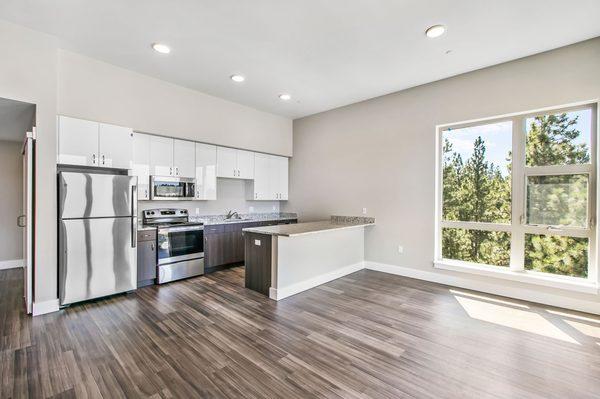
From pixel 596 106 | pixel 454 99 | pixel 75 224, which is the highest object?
pixel 454 99

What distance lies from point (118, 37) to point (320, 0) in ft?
7.69

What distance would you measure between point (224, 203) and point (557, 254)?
5299 millimetres

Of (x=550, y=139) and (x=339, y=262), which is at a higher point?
(x=550, y=139)

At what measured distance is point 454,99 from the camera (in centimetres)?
411

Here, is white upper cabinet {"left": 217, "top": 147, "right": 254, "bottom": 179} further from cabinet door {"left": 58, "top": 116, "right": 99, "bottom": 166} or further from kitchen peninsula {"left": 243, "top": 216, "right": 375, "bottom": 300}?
cabinet door {"left": 58, "top": 116, "right": 99, "bottom": 166}

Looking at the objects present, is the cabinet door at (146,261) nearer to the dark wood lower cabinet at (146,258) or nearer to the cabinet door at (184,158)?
the dark wood lower cabinet at (146,258)

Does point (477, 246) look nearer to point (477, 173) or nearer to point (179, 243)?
point (477, 173)

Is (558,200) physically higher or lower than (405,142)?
lower

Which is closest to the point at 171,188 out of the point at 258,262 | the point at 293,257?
the point at 258,262

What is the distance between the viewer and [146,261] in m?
3.98

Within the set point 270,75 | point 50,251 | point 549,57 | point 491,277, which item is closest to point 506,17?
point 549,57

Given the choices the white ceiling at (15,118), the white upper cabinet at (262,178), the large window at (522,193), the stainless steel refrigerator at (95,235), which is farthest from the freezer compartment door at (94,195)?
Answer: the large window at (522,193)

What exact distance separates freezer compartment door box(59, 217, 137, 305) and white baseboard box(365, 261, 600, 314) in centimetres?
394

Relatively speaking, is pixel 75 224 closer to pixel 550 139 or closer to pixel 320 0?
pixel 320 0
